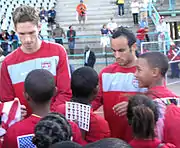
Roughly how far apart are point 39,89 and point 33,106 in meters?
0.14

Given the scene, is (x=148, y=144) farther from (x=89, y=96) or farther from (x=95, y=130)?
(x=89, y=96)

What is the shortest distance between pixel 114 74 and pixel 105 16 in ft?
66.7

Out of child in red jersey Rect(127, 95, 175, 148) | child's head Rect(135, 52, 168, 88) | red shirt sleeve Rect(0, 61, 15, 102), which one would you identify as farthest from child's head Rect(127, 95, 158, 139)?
red shirt sleeve Rect(0, 61, 15, 102)

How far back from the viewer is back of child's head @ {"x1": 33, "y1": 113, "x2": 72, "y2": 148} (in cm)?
219

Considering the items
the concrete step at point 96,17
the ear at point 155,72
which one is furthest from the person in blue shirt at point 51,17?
the ear at point 155,72

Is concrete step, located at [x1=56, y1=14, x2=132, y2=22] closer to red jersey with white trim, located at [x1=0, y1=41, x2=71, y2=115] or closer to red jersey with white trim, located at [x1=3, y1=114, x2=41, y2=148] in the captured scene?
red jersey with white trim, located at [x1=0, y1=41, x2=71, y2=115]

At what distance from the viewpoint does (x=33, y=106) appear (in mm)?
2709

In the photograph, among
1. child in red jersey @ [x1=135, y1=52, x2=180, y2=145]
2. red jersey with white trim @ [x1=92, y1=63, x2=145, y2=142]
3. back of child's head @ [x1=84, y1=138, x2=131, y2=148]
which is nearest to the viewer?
back of child's head @ [x1=84, y1=138, x2=131, y2=148]

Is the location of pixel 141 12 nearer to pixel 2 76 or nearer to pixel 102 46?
pixel 102 46

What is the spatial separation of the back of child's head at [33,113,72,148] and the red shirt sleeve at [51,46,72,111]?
89cm

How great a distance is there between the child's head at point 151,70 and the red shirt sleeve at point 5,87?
109 cm

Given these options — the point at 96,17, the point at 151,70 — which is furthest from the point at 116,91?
the point at 96,17

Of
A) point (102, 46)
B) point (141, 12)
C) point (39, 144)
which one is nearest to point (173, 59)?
point (102, 46)

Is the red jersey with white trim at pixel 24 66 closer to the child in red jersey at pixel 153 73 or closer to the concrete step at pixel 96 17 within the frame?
the child in red jersey at pixel 153 73
